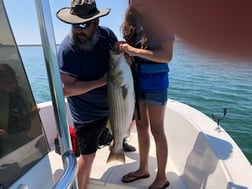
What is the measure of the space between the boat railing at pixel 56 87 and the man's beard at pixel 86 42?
87 cm

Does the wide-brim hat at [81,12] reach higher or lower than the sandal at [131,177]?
higher

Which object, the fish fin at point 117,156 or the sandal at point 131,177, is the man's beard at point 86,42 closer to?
the fish fin at point 117,156

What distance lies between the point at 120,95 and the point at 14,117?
90 cm

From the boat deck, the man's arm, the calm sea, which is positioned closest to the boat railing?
the man's arm

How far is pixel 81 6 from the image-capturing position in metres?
1.76

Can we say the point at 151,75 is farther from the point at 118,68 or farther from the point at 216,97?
the point at 216,97

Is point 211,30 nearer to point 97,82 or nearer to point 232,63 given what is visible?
point 232,63

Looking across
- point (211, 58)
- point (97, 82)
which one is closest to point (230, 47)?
point (211, 58)

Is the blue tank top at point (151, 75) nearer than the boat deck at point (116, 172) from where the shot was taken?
Yes

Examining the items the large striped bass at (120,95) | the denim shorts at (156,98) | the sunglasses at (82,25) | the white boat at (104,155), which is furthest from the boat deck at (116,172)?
the sunglasses at (82,25)

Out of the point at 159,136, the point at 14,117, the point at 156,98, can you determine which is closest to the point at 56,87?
the point at 14,117

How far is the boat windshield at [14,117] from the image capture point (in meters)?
0.95

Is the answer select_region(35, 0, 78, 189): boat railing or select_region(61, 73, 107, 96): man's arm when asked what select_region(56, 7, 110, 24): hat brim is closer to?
select_region(61, 73, 107, 96): man's arm

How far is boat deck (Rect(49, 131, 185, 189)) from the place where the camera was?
211 cm
